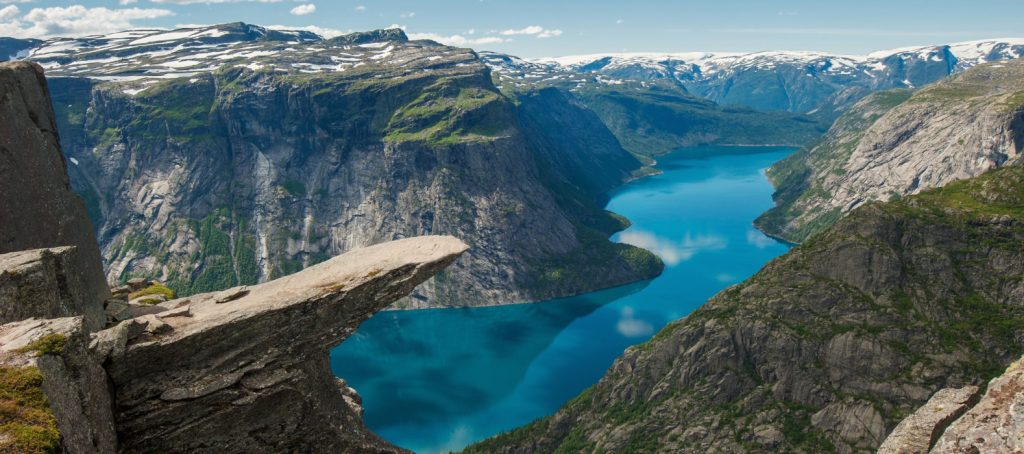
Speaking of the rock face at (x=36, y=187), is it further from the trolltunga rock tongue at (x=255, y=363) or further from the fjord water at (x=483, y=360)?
the fjord water at (x=483, y=360)

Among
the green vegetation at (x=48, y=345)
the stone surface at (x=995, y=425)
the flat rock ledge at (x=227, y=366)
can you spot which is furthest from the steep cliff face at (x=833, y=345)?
the green vegetation at (x=48, y=345)

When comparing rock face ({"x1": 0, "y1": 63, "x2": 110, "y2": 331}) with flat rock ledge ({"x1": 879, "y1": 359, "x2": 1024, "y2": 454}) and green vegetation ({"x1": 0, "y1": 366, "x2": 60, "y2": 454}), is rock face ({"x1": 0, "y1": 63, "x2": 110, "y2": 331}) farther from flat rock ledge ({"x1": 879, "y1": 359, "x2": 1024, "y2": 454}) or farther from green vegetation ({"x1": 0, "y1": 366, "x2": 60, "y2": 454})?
flat rock ledge ({"x1": 879, "y1": 359, "x2": 1024, "y2": 454})

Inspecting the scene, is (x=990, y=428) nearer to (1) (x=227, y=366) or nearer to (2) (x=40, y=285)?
(1) (x=227, y=366)

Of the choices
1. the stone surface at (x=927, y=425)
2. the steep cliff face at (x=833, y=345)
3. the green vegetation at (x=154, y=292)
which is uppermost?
Answer: the green vegetation at (x=154, y=292)

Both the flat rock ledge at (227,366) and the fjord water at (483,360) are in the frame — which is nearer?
the flat rock ledge at (227,366)

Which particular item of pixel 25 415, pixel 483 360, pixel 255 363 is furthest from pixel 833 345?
pixel 25 415

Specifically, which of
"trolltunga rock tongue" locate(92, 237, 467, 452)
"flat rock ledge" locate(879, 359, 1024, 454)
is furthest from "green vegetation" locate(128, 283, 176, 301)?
"flat rock ledge" locate(879, 359, 1024, 454)
